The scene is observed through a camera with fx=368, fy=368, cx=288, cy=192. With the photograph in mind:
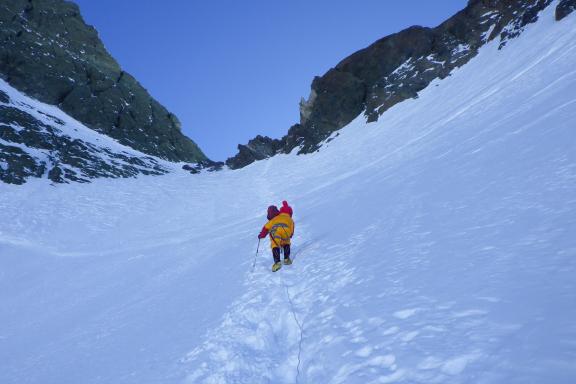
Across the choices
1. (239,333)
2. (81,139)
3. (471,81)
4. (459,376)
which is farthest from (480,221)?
(81,139)

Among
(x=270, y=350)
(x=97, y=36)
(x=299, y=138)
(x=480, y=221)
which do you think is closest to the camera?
(x=270, y=350)

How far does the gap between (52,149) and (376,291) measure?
4120 cm

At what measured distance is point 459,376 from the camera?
8.06 feet

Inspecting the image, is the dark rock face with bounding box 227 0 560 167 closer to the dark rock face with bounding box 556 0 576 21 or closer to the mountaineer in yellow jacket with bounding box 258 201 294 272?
the dark rock face with bounding box 556 0 576 21

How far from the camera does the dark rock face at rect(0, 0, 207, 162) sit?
180ft

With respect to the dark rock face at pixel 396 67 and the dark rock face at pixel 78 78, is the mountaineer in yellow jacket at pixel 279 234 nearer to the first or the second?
the dark rock face at pixel 396 67

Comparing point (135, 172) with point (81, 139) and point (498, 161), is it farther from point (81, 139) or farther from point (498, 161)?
point (498, 161)

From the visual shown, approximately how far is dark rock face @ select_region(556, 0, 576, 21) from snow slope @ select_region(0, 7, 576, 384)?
41.7 ft

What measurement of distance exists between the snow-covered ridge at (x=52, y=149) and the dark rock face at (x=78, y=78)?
3.81m

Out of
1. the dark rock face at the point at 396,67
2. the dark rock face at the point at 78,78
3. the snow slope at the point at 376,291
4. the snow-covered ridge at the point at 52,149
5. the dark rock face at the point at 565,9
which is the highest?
the dark rock face at the point at 78,78

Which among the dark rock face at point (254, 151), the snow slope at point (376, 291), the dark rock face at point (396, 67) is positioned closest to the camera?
the snow slope at point (376, 291)

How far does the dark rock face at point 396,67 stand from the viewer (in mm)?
35094

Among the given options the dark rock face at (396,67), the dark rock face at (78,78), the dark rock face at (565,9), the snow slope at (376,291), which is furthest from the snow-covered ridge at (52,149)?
the dark rock face at (565,9)

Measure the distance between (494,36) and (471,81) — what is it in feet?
37.5
